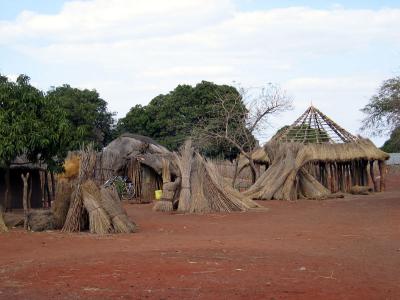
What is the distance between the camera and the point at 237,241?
1064 centimetres

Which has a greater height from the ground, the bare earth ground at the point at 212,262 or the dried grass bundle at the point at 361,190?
the dried grass bundle at the point at 361,190

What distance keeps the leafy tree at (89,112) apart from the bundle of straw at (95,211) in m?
22.3

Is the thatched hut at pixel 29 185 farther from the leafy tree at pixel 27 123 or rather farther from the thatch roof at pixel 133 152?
the leafy tree at pixel 27 123

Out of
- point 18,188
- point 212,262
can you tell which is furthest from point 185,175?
point 212,262

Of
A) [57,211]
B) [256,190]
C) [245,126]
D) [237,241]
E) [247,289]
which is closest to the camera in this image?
[247,289]

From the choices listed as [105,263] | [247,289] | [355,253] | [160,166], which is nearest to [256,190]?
[160,166]

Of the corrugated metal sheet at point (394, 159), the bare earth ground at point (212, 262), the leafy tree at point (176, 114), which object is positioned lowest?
the bare earth ground at point (212, 262)

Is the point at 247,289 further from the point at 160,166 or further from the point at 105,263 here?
the point at 160,166

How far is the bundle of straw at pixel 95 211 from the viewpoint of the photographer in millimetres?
11867

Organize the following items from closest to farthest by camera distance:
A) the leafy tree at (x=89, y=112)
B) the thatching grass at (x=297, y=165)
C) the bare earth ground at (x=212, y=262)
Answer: the bare earth ground at (x=212, y=262)
the thatching grass at (x=297, y=165)
the leafy tree at (x=89, y=112)

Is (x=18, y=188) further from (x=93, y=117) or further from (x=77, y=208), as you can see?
(x=93, y=117)

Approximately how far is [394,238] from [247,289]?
17.6 ft

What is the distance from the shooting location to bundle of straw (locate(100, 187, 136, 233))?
39.3 ft

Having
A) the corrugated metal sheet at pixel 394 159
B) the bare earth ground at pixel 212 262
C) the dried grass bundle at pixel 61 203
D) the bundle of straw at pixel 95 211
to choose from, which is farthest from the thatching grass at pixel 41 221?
the corrugated metal sheet at pixel 394 159
